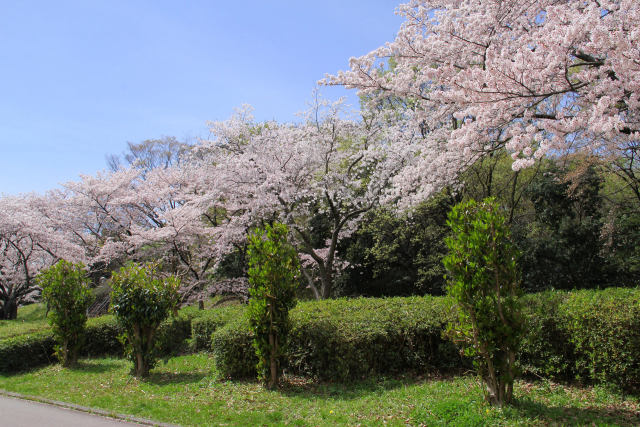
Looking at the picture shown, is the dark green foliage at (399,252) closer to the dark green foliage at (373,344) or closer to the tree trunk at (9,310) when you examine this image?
the dark green foliage at (373,344)

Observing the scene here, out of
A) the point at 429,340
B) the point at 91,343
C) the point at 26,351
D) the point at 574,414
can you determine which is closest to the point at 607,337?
the point at 574,414

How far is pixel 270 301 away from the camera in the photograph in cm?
568

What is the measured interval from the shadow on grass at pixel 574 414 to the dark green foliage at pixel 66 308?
7837mm

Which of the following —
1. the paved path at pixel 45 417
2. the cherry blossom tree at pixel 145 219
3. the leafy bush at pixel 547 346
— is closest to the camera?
the paved path at pixel 45 417

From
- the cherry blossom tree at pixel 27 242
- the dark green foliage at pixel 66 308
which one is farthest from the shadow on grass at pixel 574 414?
the cherry blossom tree at pixel 27 242

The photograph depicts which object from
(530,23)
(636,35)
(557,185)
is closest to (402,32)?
(530,23)

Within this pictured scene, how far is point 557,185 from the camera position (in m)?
12.5

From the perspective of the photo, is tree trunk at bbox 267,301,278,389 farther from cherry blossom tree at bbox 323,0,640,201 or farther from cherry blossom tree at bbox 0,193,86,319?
cherry blossom tree at bbox 0,193,86,319

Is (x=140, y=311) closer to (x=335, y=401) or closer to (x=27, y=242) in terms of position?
(x=335, y=401)

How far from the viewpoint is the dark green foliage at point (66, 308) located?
314 inches

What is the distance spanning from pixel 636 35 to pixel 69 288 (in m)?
9.91

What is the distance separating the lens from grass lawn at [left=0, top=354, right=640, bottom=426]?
3.98 meters

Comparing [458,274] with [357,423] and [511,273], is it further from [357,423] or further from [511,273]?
[357,423]

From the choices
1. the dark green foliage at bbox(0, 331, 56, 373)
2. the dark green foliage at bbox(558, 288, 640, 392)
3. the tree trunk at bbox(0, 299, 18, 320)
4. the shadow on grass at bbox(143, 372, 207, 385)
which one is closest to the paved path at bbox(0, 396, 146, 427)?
the shadow on grass at bbox(143, 372, 207, 385)
